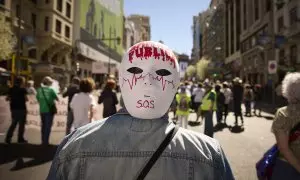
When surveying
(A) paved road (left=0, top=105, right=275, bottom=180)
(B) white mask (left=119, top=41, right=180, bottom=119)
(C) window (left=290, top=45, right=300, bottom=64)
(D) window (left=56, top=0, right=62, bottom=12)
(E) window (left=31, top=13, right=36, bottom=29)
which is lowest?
(A) paved road (left=0, top=105, right=275, bottom=180)

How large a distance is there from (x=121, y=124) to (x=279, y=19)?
32.4 metres

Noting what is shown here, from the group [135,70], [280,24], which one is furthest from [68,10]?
[135,70]

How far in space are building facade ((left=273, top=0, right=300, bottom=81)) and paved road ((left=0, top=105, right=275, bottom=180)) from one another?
16882 millimetres

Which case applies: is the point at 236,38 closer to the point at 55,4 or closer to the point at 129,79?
the point at 55,4

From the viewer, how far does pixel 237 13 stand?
53156 millimetres

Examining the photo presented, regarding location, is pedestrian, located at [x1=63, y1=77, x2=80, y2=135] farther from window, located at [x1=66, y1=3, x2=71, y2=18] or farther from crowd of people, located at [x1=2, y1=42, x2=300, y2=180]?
window, located at [x1=66, y1=3, x2=71, y2=18]

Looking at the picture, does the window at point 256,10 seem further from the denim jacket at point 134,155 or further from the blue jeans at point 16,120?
the denim jacket at point 134,155

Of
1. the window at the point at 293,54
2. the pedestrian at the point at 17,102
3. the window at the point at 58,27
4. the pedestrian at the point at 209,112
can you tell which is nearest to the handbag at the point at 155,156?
the pedestrian at the point at 209,112

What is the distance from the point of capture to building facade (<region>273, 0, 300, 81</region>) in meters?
25.2

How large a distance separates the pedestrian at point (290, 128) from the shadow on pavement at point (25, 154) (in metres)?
4.61

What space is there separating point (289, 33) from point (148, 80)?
2813 cm

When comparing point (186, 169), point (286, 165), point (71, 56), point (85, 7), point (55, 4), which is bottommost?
point (286, 165)

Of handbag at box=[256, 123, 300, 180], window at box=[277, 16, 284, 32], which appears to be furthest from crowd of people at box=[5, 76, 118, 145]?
window at box=[277, 16, 284, 32]

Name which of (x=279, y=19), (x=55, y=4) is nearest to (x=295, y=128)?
(x=279, y=19)
